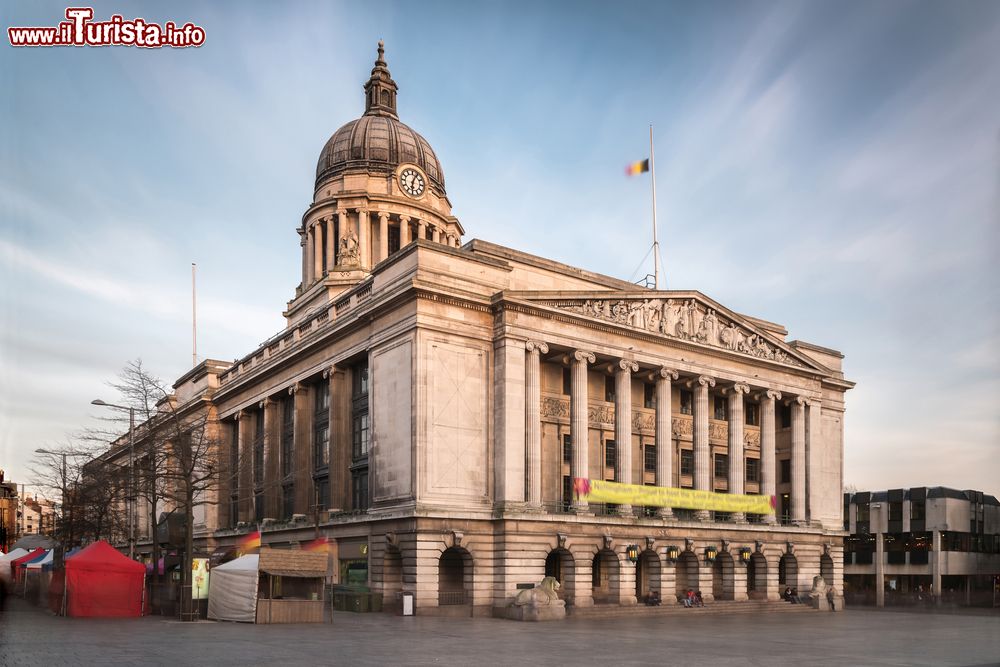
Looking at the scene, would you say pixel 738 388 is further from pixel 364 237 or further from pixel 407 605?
pixel 364 237

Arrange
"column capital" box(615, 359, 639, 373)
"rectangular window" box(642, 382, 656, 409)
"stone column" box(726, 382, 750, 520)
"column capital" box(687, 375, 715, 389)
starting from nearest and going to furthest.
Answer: "column capital" box(615, 359, 639, 373)
"column capital" box(687, 375, 715, 389)
"rectangular window" box(642, 382, 656, 409)
"stone column" box(726, 382, 750, 520)

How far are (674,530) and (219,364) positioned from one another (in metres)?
44.3

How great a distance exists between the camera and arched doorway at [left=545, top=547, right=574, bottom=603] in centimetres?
5134

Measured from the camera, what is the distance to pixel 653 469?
62.0m

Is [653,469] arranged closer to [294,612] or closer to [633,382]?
[633,382]

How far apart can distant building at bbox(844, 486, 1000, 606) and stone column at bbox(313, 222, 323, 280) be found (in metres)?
63.6

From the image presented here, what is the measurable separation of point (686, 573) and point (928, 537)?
2149 inches

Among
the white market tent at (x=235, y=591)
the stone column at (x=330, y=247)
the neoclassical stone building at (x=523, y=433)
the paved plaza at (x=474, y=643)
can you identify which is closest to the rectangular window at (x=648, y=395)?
the neoclassical stone building at (x=523, y=433)

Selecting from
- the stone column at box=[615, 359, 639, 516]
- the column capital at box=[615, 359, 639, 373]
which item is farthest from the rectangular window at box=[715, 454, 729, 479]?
the column capital at box=[615, 359, 639, 373]

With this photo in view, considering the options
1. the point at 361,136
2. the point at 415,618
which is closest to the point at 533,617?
the point at 415,618

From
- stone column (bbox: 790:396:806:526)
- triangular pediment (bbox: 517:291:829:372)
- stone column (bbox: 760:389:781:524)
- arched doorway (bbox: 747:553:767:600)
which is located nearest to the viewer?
triangular pediment (bbox: 517:291:829:372)

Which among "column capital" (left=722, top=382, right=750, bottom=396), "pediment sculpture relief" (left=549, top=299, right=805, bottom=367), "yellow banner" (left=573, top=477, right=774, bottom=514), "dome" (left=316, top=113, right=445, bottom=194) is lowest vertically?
"yellow banner" (left=573, top=477, right=774, bottom=514)

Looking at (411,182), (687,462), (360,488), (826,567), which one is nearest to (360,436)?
(360,488)

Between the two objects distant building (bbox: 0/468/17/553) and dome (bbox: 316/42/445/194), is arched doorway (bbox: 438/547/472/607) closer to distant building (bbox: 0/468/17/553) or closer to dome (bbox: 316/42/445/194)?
distant building (bbox: 0/468/17/553)
